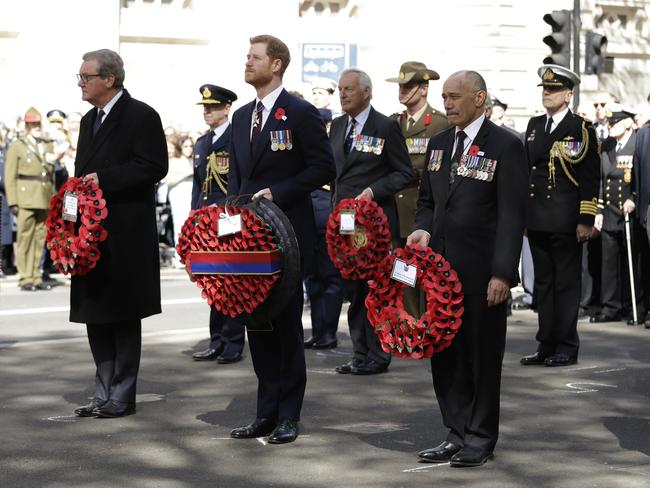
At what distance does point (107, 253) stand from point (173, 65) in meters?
21.5

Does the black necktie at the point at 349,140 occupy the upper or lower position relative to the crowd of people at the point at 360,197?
upper

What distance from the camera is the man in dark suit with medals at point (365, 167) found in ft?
36.7

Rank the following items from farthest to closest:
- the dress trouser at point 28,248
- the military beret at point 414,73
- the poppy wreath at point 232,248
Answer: the dress trouser at point 28,248
the military beret at point 414,73
the poppy wreath at point 232,248

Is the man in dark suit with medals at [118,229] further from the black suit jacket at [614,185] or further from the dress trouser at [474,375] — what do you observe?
the black suit jacket at [614,185]

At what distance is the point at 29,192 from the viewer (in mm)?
18375

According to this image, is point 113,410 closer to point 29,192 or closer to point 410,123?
point 410,123

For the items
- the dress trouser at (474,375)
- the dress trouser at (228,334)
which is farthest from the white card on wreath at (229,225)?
the dress trouser at (228,334)

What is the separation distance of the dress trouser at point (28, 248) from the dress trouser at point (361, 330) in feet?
24.6

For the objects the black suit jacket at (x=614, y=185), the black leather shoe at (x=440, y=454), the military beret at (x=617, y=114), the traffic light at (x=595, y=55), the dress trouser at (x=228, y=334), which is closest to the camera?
the black leather shoe at (x=440, y=454)

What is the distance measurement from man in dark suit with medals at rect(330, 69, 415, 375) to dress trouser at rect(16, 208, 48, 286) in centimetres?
751

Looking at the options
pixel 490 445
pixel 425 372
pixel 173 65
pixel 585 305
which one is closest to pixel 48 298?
pixel 585 305

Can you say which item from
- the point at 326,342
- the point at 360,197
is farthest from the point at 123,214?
the point at 326,342

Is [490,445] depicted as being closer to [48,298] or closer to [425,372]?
[425,372]

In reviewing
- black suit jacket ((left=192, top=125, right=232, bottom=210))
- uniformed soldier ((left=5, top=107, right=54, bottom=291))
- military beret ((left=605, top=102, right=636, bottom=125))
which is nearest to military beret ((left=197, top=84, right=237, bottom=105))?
black suit jacket ((left=192, top=125, right=232, bottom=210))
